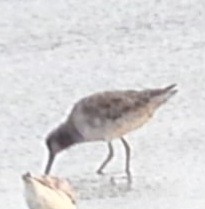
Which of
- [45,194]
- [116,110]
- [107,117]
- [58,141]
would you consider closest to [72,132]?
[58,141]

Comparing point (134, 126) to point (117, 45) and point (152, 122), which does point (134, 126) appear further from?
point (117, 45)

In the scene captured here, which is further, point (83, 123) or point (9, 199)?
point (83, 123)

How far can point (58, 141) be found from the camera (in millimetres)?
8859

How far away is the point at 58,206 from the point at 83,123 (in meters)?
2.28

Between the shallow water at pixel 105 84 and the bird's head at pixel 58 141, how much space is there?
5 centimetres

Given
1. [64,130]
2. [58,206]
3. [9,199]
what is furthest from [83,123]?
[58,206]

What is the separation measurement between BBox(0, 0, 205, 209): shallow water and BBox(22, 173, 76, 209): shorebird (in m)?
0.69

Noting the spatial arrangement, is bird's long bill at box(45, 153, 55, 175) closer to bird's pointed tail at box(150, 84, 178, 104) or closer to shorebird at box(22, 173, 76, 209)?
bird's pointed tail at box(150, 84, 178, 104)

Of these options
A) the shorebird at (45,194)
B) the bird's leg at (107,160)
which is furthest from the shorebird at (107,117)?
the shorebird at (45,194)

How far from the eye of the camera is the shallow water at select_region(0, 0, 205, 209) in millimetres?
7957

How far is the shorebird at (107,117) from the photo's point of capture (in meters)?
8.45

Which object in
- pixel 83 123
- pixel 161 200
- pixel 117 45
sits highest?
pixel 117 45

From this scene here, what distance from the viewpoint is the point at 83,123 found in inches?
351

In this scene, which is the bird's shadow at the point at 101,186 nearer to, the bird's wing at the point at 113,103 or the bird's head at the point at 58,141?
the bird's wing at the point at 113,103
